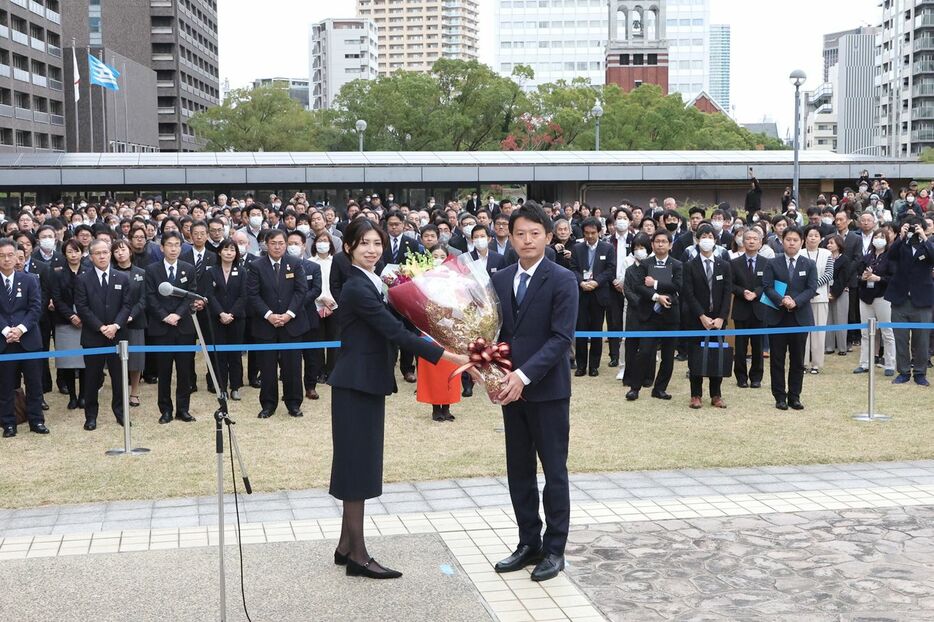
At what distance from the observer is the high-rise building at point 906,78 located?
114 m

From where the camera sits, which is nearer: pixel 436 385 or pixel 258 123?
pixel 436 385

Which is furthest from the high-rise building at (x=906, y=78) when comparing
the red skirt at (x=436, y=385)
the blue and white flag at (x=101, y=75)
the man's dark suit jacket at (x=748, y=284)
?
the red skirt at (x=436, y=385)

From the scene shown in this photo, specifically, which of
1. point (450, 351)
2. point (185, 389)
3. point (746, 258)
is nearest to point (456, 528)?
point (450, 351)

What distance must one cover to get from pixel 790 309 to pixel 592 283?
2.93 metres

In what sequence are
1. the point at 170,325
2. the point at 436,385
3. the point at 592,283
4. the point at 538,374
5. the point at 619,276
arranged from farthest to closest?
1. the point at 619,276
2. the point at 592,283
3. the point at 170,325
4. the point at 436,385
5. the point at 538,374

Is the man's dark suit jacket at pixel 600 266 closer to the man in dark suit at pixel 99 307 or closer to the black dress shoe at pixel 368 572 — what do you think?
the man in dark suit at pixel 99 307

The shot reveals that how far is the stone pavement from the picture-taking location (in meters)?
6.04

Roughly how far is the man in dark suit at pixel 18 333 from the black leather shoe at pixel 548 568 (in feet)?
21.6

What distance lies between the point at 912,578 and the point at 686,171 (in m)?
34.6

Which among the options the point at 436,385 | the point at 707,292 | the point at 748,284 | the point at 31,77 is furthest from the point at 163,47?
the point at 436,385

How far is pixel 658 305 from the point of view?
12.9m

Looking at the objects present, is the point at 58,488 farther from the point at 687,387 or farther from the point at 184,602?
the point at 687,387

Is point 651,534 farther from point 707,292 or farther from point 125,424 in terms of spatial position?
point 707,292

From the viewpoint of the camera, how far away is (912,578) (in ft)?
20.9
